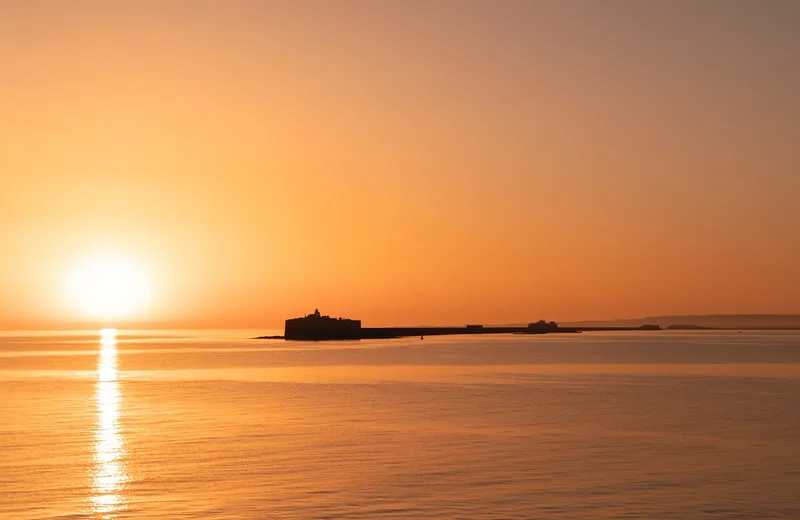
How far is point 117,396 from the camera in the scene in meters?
61.7

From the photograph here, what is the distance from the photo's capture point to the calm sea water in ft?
78.0

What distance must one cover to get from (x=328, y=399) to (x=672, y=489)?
3394 cm

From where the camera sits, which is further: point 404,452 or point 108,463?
point 404,452

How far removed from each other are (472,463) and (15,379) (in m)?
65.1

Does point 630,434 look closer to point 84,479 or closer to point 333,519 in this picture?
point 333,519

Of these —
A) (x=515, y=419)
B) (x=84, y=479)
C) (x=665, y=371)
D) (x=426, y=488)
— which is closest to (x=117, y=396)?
(x=515, y=419)

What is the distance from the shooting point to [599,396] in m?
57.9

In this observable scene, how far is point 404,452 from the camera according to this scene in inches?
1300

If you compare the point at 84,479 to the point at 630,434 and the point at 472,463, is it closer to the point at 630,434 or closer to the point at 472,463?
the point at 472,463

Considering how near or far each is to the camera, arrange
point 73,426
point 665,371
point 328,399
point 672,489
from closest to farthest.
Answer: point 672,489 < point 73,426 < point 328,399 < point 665,371

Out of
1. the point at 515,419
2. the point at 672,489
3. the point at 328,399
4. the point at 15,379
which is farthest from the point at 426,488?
the point at 15,379

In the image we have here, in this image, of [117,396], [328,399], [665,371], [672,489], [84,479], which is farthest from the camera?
[665,371]

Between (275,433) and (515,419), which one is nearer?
(275,433)

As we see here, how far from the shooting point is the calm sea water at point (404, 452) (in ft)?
78.0
